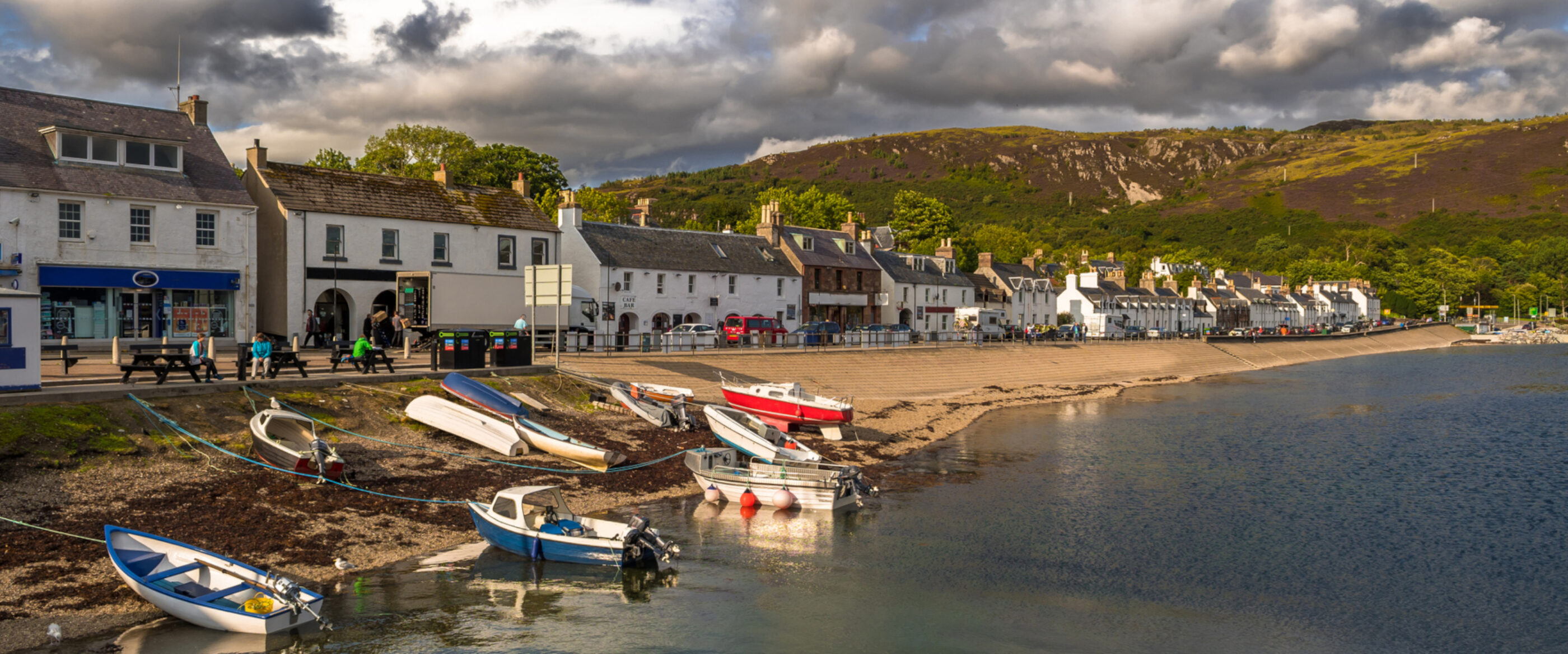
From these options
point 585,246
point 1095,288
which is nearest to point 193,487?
point 585,246

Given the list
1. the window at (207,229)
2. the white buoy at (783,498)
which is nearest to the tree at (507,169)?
the window at (207,229)

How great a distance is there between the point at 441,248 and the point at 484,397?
21.6 m

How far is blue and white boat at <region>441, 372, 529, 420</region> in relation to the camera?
29.0m

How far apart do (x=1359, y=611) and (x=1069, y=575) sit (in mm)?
5487

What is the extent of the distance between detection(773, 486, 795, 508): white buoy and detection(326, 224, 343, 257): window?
91.9 ft

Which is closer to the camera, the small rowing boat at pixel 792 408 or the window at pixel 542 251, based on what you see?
the small rowing boat at pixel 792 408

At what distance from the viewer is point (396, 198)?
156ft

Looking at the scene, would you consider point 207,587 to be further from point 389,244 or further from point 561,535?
point 389,244

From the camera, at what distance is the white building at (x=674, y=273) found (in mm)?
57625

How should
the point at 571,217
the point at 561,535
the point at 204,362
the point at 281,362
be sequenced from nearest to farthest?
the point at 561,535 < the point at 204,362 < the point at 281,362 < the point at 571,217

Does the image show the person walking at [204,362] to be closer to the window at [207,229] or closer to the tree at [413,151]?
the window at [207,229]

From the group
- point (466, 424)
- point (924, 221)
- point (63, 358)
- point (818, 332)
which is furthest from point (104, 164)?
point (924, 221)

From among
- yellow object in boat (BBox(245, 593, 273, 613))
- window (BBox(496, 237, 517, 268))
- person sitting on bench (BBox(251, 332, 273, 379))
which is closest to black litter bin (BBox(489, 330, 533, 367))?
person sitting on bench (BBox(251, 332, 273, 379))

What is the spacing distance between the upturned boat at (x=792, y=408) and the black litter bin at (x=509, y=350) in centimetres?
833
